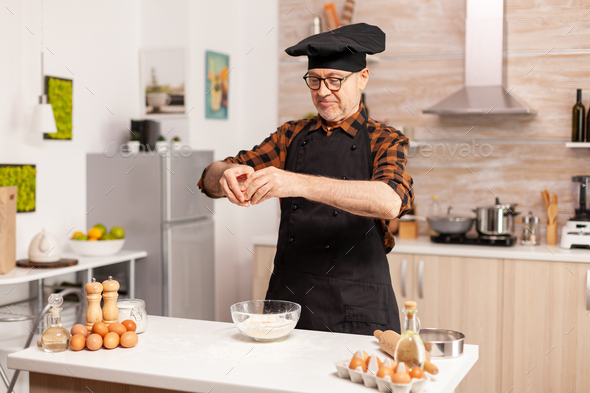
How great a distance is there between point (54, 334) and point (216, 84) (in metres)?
2.79

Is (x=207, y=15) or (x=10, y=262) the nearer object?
(x=10, y=262)

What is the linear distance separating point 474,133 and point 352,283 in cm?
216

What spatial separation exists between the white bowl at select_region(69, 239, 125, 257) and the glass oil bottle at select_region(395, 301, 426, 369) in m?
2.33

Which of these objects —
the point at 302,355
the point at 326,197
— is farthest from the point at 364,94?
the point at 302,355

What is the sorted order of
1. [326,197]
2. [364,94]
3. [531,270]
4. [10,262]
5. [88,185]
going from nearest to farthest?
[326,197], [10,262], [531,270], [88,185], [364,94]

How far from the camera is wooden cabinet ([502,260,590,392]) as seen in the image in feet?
9.89

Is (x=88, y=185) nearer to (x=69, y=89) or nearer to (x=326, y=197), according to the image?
(x=69, y=89)

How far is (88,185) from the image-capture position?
3.67 meters

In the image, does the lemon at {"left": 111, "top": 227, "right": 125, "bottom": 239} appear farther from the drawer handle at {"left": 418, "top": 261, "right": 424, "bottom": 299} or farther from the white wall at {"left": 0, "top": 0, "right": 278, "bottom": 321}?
the drawer handle at {"left": 418, "top": 261, "right": 424, "bottom": 299}

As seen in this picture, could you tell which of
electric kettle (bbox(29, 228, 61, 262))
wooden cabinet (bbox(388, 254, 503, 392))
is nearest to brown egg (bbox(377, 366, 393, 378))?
wooden cabinet (bbox(388, 254, 503, 392))

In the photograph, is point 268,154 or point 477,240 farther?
point 477,240

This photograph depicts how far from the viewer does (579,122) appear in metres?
3.39

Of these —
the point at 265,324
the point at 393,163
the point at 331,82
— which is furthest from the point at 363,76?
the point at 265,324

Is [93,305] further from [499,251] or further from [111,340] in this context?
[499,251]
